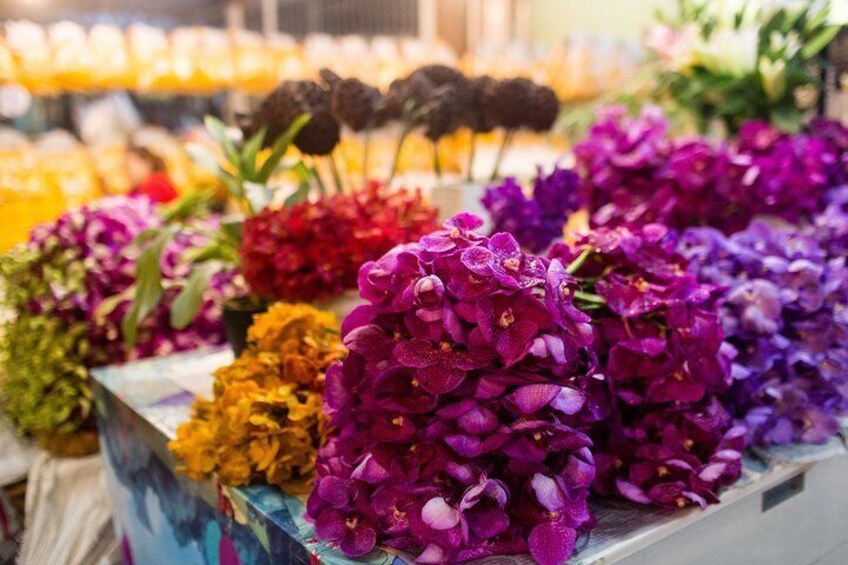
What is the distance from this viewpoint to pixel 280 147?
4.91 feet

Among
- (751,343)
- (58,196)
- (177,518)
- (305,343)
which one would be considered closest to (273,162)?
(305,343)

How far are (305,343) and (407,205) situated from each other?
0.36 meters

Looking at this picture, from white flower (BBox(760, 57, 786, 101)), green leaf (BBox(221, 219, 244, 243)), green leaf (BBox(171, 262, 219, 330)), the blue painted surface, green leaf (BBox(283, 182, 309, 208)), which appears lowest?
the blue painted surface

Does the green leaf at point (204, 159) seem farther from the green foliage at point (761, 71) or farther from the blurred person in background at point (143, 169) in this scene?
the blurred person in background at point (143, 169)

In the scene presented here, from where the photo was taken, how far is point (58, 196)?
2.80 m

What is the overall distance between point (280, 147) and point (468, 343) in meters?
0.78

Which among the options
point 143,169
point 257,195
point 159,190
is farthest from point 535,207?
point 143,169

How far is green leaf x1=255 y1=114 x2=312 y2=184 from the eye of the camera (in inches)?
57.4

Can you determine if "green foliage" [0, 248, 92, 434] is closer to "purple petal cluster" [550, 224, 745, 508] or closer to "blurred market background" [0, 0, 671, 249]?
"blurred market background" [0, 0, 671, 249]

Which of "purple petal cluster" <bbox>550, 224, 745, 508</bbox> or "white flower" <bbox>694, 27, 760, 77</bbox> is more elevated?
"white flower" <bbox>694, 27, 760, 77</bbox>

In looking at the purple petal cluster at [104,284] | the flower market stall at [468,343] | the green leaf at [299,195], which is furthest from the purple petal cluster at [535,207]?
the purple petal cluster at [104,284]

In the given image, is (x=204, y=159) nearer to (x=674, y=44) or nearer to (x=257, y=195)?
(x=257, y=195)

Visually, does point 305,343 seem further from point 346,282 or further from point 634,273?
point 634,273

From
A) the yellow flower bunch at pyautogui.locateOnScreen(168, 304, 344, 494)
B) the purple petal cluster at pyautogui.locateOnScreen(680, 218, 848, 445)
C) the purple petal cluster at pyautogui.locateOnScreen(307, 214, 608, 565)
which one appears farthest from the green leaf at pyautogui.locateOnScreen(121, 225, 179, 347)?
the purple petal cluster at pyautogui.locateOnScreen(680, 218, 848, 445)
